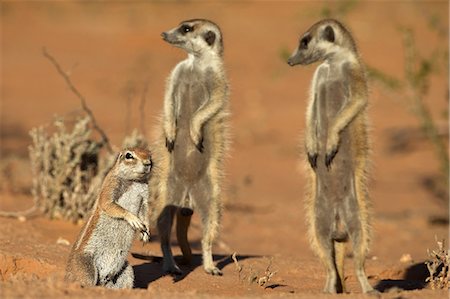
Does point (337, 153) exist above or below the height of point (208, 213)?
above

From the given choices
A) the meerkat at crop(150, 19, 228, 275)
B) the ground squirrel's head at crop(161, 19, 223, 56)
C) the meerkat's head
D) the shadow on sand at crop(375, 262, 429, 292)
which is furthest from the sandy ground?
the ground squirrel's head at crop(161, 19, 223, 56)

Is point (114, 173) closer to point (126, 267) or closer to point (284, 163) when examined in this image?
point (126, 267)

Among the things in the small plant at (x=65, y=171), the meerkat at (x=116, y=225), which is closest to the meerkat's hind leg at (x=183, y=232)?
the meerkat at (x=116, y=225)

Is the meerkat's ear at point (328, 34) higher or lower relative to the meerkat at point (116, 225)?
higher

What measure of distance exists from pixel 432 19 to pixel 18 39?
1757cm

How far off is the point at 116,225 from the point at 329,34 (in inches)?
87.0

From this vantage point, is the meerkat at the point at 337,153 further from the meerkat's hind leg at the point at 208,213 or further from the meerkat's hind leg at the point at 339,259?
the meerkat's hind leg at the point at 208,213

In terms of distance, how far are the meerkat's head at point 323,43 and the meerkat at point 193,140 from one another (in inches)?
37.0

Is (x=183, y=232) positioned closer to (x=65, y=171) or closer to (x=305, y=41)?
(x=65, y=171)

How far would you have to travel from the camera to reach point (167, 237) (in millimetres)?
A: 7984

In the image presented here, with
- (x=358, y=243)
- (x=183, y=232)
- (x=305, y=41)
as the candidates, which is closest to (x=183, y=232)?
(x=183, y=232)

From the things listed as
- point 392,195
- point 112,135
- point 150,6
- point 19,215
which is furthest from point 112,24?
point 19,215

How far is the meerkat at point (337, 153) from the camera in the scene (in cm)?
712

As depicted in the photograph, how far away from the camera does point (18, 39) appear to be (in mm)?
27516
